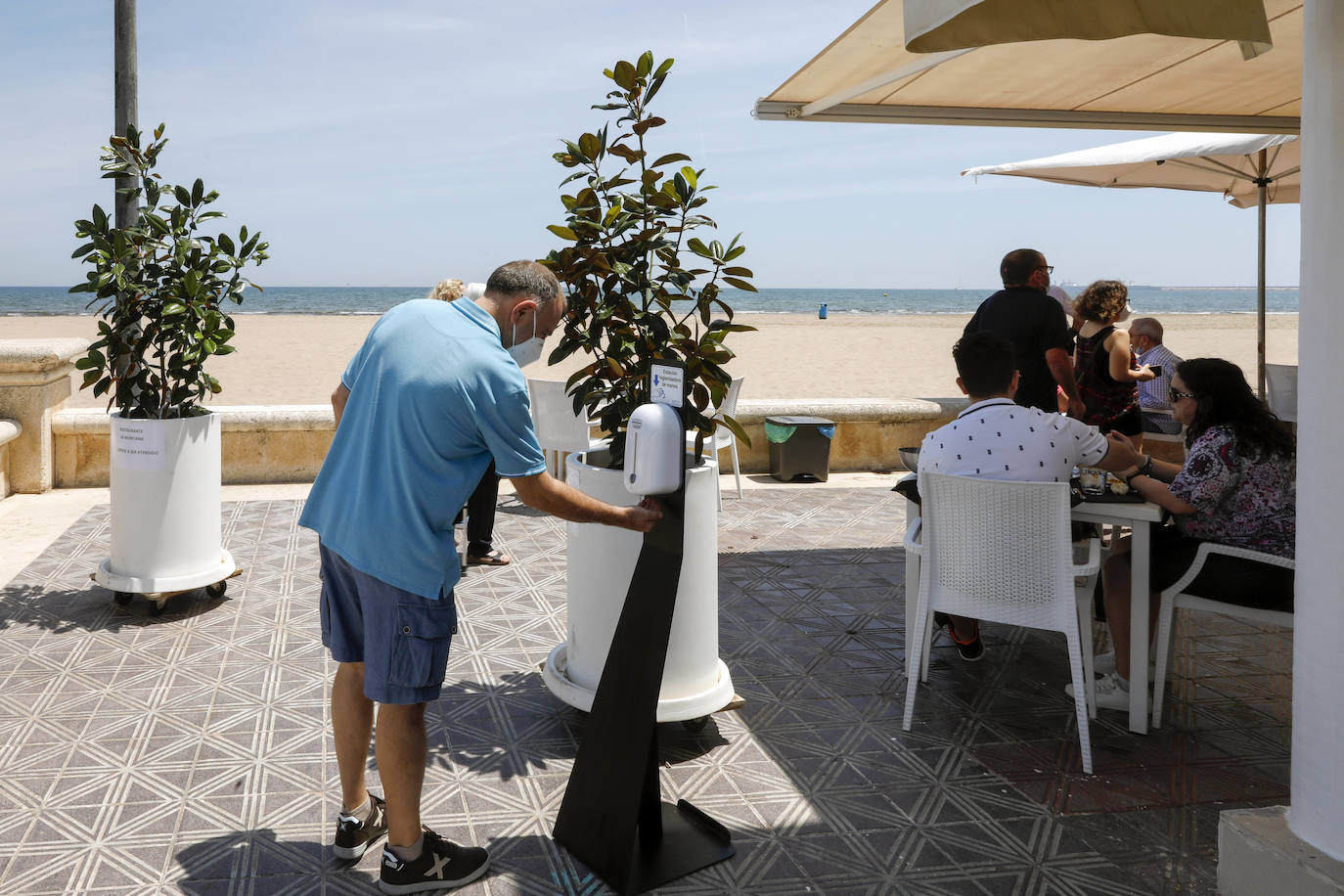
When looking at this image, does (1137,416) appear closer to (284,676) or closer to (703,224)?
(703,224)

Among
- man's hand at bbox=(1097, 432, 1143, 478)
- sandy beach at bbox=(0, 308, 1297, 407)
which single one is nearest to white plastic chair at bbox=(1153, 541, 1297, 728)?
man's hand at bbox=(1097, 432, 1143, 478)

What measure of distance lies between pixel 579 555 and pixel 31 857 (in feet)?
5.50

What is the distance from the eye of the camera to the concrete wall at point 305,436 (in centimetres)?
732

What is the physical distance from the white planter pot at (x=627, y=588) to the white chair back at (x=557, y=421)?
10.4ft

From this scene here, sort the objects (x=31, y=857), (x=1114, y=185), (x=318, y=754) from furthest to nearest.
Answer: (x=1114, y=185) → (x=318, y=754) → (x=31, y=857)

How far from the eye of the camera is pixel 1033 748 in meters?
3.46

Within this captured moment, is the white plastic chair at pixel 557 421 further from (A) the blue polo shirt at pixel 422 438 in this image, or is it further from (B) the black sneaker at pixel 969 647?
(A) the blue polo shirt at pixel 422 438

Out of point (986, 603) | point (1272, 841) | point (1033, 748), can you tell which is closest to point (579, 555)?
point (986, 603)

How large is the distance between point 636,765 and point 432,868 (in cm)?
56

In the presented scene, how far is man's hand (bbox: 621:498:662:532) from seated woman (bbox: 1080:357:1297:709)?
1.79 metres

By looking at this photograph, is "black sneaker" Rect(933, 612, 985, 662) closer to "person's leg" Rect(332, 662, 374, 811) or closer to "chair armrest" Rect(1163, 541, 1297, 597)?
"chair armrest" Rect(1163, 541, 1297, 597)

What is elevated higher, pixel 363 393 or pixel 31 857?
pixel 363 393

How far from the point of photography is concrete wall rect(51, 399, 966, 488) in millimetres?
7320

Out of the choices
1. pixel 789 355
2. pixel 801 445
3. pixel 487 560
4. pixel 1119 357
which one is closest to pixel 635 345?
pixel 487 560
